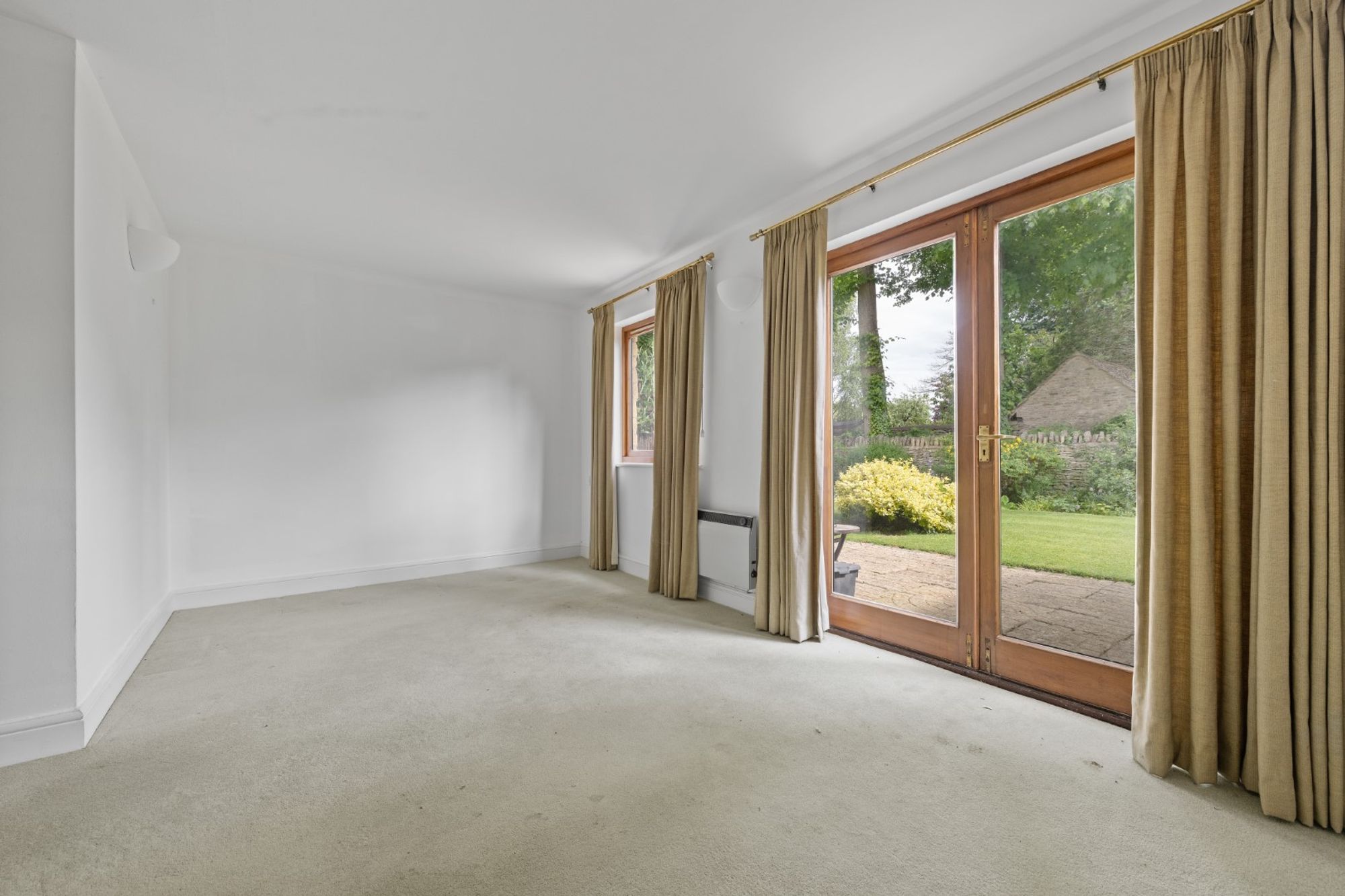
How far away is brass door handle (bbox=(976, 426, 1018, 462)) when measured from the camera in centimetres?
259

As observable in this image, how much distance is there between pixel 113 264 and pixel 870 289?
11.7 feet

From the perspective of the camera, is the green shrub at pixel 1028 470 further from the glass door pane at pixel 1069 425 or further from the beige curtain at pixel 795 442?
the beige curtain at pixel 795 442

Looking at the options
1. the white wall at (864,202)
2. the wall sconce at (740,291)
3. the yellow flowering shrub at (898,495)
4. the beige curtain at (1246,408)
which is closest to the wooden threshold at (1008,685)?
the beige curtain at (1246,408)

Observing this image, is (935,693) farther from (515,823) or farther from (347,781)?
(347,781)

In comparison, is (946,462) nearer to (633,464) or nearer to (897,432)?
(897,432)

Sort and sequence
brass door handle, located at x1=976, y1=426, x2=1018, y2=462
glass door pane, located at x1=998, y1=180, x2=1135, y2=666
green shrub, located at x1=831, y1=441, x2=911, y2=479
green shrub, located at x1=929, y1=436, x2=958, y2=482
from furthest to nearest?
green shrub, located at x1=831, y1=441, x2=911, y2=479, green shrub, located at x1=929, y1=436, x2=958, y2=482, brass door handle, located at x1=976, y1=426, x2=1018, y2=462, glass door pane, located at x1=998, y1=180, x2=1135, y2=666

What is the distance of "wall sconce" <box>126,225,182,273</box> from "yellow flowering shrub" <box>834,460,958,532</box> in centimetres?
369

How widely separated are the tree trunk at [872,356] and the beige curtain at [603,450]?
2.43m

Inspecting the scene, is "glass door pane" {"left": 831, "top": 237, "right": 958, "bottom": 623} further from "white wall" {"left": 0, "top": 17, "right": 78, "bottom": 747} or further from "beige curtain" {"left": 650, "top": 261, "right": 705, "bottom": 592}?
"white wall" {"left": 0, "top": 17, "right": 78, "bottom": 747}

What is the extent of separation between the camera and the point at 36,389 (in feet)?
6.63

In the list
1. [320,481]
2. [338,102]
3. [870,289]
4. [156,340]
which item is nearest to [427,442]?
[320,481]

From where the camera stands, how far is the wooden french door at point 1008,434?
7.52 ft

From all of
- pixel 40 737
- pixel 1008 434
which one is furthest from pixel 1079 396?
pixel 40 737

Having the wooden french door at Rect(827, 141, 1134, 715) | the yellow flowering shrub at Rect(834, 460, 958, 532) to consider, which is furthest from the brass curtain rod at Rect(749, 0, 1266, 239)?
the yellow flowering shrub at Rect(834, 460, 958, 532)
